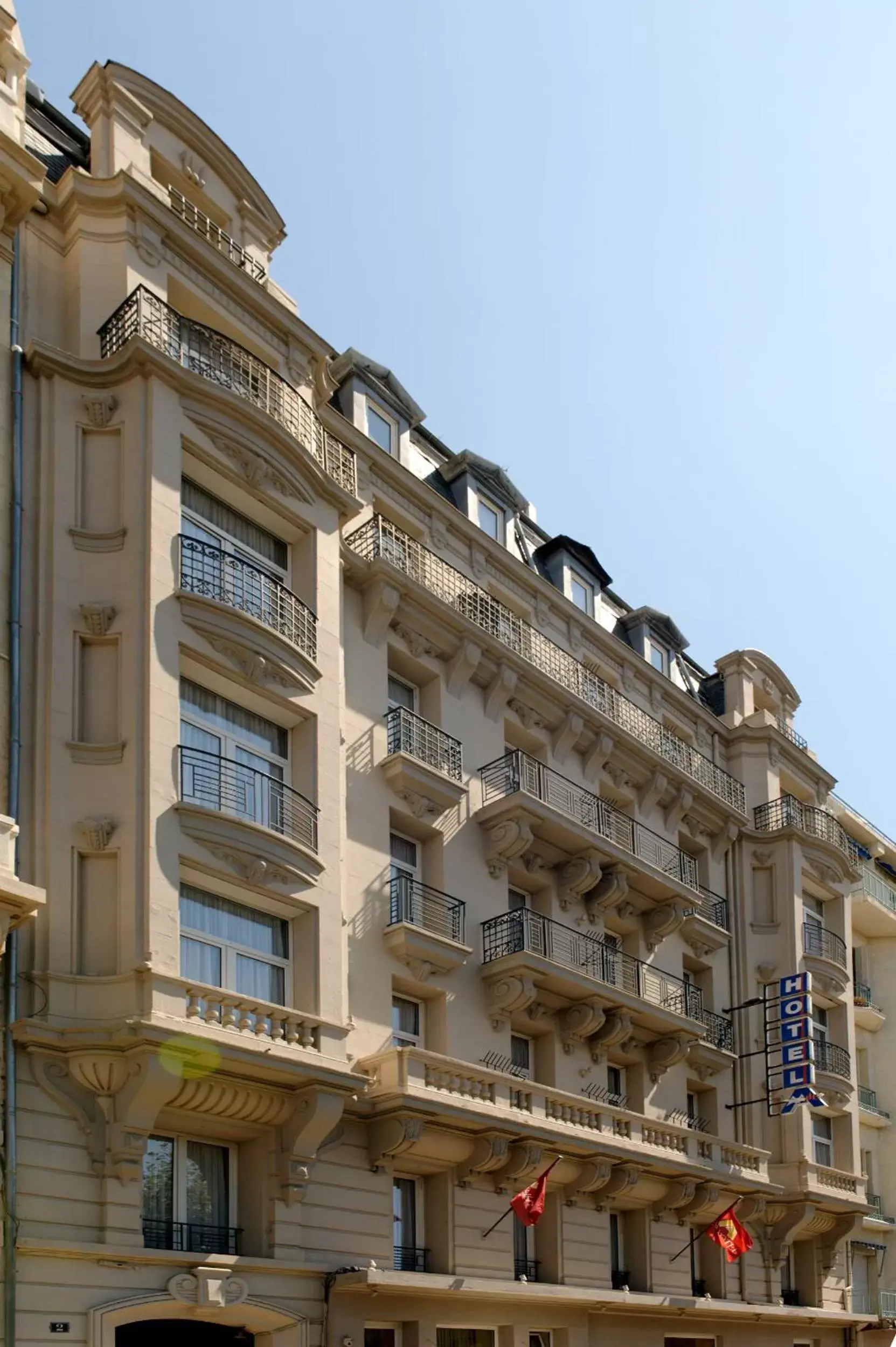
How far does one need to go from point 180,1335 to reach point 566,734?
14688 millimetres

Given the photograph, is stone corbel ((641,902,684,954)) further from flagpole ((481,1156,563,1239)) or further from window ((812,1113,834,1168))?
window ((812,1113,834,1168))

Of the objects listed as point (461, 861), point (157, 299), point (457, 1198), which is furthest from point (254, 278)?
point (457, 1198)

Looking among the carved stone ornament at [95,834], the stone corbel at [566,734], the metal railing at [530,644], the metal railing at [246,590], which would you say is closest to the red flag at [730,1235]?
the stone corbel at [566,734]

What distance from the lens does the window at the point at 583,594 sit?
3466 centimetres

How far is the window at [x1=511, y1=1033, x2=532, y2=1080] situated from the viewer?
2770cm

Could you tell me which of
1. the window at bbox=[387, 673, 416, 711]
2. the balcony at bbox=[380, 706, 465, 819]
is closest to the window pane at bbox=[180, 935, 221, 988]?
the balcony at bbox=[380, 706, 465, 819]

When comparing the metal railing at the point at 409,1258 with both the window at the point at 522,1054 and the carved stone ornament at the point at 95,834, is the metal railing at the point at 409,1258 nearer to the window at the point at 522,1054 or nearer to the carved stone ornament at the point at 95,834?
the window at the point at 522,1054

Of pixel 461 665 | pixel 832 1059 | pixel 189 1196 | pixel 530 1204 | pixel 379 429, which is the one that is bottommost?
pixel 530 1204

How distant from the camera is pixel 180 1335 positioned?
19.1 meters

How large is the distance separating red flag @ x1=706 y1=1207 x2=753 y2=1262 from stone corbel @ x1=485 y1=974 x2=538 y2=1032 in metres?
6.73

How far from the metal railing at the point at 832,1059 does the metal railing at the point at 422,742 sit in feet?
49.0

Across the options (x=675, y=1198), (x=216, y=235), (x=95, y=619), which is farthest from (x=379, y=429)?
(x=675, y=1198)

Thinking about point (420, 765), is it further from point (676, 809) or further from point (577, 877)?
point (676, 809)

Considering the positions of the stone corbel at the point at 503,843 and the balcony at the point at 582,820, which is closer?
the stone corbel at the point at 503,843
